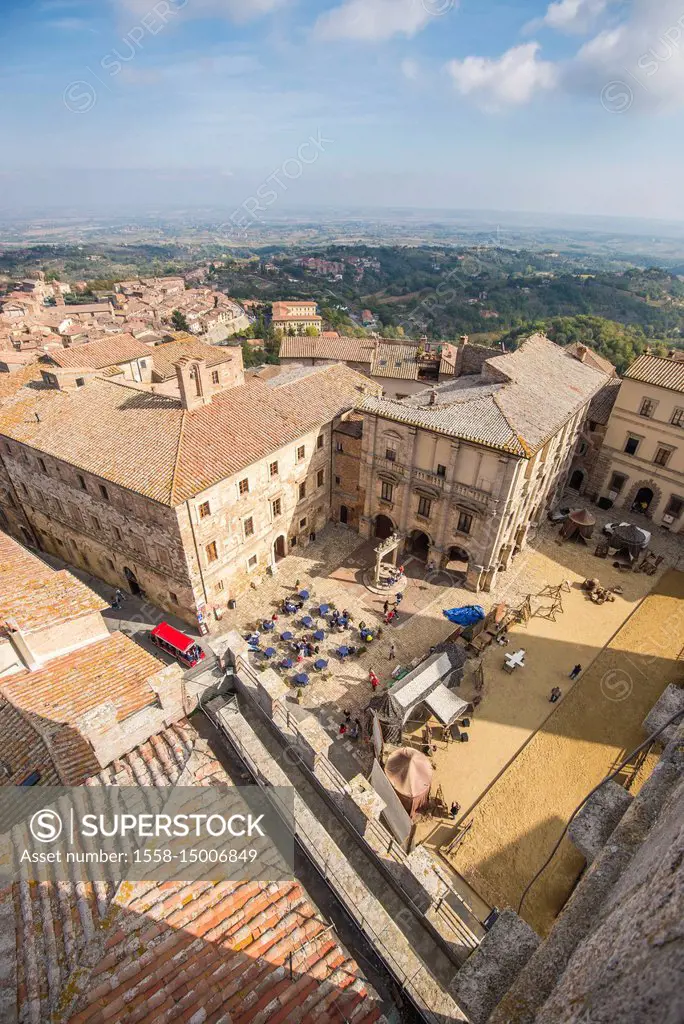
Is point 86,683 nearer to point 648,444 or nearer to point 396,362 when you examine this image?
point 648,444

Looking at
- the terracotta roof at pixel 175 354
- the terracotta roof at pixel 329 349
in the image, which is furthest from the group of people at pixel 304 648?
the terracotta roof at pixel 329 349

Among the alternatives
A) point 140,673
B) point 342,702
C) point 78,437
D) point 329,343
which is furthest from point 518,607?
point 329,343

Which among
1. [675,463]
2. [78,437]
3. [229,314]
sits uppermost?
[78,437]

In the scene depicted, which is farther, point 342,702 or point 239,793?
point 342,702

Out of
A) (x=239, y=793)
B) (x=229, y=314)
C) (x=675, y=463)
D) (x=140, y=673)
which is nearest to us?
(x=239, y=793)

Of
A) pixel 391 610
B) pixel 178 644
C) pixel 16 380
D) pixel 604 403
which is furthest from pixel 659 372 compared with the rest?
pixel 16 380

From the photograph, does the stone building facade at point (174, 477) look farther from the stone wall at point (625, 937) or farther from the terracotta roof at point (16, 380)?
the stone wall at point (625, 937)

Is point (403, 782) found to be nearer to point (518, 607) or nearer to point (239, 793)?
point (239, 793)
